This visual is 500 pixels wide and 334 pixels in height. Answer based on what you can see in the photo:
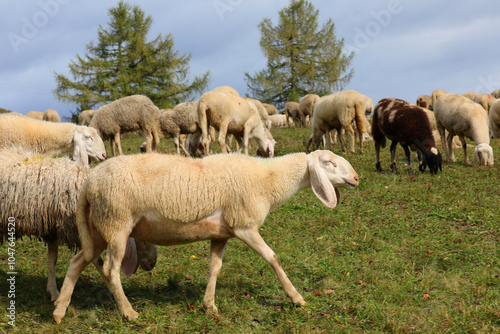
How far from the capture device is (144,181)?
4.16m

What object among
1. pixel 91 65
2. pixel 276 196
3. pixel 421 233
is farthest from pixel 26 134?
pixel 91 65

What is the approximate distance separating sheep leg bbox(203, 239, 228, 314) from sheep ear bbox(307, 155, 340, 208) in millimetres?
1096

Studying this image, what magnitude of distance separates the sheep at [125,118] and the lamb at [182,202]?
10.3 m

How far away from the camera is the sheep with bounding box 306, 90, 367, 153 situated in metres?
13.7

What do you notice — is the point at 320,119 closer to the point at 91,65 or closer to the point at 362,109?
the point at 362,109

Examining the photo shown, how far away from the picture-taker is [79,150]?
331 inches

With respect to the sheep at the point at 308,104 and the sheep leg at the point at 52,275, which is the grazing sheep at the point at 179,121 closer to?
the sheep leg at the point at 52,275

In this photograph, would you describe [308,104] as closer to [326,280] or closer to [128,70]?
[128,70]

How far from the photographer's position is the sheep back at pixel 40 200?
4695 mm

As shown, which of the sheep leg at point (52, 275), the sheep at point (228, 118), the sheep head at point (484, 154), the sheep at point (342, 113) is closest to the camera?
the sheep leg at point (52, 275)

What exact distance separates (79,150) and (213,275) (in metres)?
5.00

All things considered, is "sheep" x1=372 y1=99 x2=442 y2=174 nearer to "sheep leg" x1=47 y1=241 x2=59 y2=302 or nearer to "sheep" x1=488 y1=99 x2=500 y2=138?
"sheep leg" x1=47 y1=241 x2=59 y2=302

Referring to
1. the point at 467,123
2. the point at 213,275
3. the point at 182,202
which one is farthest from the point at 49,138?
the point at 467,123

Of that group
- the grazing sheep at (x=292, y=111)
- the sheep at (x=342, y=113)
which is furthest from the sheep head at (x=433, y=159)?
the grazing sheep at (x=292, y=111)
